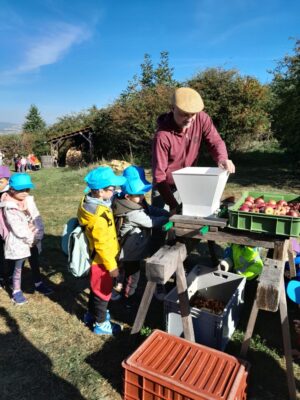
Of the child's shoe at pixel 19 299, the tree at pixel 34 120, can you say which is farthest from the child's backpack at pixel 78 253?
the tree at pixel 34 120

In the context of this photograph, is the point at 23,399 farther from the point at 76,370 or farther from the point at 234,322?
the point at 234,322

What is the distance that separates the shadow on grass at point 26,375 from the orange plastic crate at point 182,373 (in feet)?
2.40

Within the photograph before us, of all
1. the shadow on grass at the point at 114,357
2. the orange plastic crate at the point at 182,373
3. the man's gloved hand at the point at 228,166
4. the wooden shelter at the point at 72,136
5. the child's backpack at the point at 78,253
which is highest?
the wooden shelter at the point at 72,136

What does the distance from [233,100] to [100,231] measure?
13.8 metres

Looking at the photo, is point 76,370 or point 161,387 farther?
point 76,370

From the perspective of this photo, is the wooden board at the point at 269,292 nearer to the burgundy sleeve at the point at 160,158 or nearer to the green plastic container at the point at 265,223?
the green plastic container at the point at 265,223

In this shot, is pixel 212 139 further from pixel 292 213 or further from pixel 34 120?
pixel 34 120

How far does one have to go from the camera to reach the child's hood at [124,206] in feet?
11.4

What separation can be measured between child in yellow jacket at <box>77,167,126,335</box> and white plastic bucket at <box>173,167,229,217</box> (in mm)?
785

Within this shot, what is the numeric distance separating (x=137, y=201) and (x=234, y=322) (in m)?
1.62

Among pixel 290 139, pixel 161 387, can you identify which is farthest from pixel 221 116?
pixel 161 387

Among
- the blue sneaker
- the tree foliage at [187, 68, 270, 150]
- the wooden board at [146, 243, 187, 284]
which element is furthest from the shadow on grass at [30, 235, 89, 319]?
the tree foliage at [187, 68, 270, 150]

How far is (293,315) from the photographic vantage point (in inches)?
144

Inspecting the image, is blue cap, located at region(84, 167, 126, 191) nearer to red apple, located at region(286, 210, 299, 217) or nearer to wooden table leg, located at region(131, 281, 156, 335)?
wooden table leg, located at region(131, 281, 156, 335)
